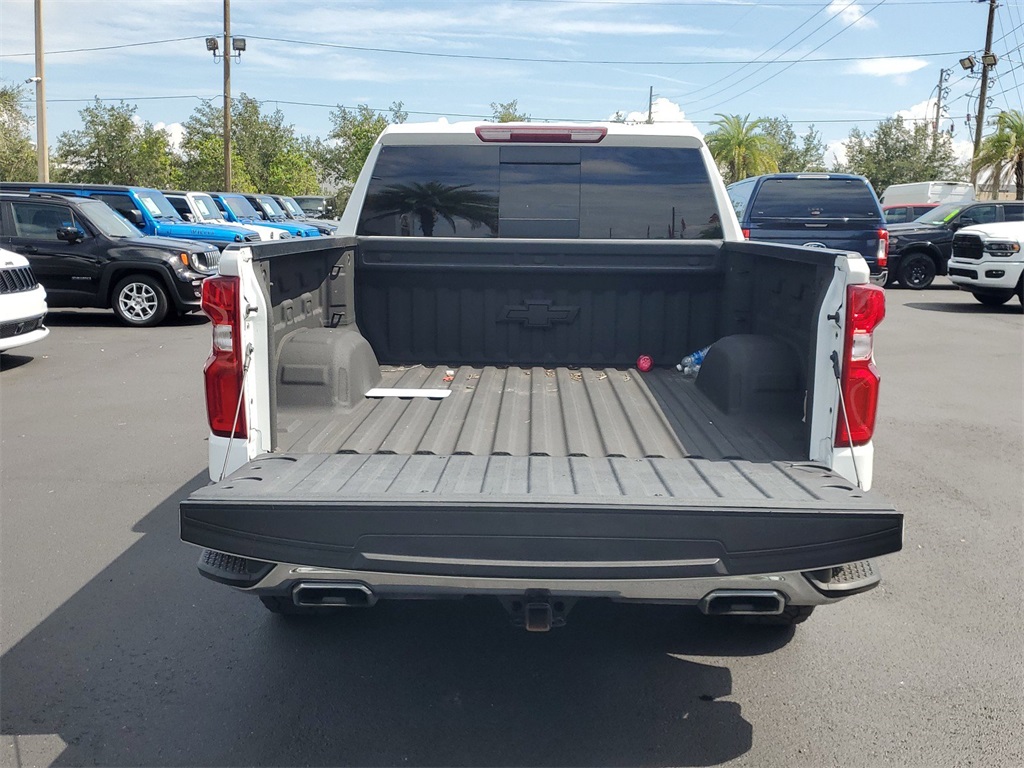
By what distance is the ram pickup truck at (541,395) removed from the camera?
2797 millimetres

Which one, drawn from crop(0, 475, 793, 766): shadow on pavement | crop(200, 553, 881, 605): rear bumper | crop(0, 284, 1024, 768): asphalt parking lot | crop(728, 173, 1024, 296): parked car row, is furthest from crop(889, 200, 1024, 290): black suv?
crop(200, 553, 881, 605): rear bumper

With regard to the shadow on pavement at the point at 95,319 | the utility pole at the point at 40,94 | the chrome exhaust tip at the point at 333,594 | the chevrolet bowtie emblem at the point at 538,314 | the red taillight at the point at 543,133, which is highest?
the utility pole at the point at 40,94

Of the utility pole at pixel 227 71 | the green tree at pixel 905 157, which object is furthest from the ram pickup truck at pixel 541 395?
the green tree at pixel 905 157

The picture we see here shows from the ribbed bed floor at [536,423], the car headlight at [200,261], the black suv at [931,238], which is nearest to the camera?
the ribbed bed floor at [536,423]

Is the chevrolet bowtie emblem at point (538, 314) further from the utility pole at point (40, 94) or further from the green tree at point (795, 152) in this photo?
the green tree at point (795, 152)

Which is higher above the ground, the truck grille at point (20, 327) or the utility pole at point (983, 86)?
the utility pole at point (983, 86)

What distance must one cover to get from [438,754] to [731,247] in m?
2.89

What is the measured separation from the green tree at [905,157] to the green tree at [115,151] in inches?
1396

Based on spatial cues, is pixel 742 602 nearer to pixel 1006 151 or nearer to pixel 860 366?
pixel 860 366

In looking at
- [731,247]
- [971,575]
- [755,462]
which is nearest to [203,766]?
[755,462]

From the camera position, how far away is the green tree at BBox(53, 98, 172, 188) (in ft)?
148

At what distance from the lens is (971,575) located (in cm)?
480

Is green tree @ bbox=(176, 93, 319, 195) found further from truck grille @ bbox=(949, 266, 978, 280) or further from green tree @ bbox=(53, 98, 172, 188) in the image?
truck grille @ bbox=(949, 266, 978, 280)

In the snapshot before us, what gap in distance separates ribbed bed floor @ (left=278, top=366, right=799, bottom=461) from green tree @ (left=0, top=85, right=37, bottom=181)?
42.4 meters
